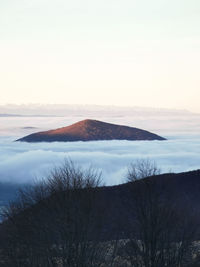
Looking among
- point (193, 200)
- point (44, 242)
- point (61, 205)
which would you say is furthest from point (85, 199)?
point (193, 200)

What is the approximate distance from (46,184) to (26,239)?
530 cm

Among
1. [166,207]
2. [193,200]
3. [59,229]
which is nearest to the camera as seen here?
[59,229]

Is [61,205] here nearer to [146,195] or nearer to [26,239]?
[26,239]

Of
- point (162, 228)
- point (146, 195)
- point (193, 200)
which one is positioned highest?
point (146, 195)

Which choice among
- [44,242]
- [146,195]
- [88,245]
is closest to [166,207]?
[146,195]

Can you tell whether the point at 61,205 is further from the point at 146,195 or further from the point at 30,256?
the point at 146,195

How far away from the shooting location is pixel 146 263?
39.5 meters

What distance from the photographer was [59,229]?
37062 mm

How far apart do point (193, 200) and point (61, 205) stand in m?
116

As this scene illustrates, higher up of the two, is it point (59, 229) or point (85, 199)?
point (85, 199)

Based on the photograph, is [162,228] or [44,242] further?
[162,228]

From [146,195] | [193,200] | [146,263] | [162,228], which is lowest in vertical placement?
[193,200]

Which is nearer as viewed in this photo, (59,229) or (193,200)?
(59,229)

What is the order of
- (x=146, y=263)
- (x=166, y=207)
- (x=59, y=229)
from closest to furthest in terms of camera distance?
(x=59, y=229) → (x=146, y=263) → (x=166, y=207)
